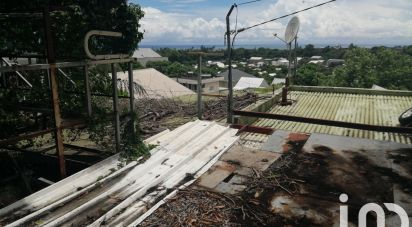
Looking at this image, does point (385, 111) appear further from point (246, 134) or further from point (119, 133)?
point (119, 133)

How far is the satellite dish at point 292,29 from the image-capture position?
16.1m

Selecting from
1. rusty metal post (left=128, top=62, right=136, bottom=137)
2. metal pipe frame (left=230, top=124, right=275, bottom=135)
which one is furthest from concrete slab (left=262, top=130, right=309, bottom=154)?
rusty metal post (left=128, top=62, right=136, bottom=137)

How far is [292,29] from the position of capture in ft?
53.1

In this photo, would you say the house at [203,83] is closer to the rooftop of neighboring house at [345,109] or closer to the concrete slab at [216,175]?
the rooftop of neighboring house at [345,109]

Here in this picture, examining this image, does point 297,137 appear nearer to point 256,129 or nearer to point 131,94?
point 256,129

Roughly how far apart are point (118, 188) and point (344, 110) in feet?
38.1

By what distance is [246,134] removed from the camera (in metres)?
8.97

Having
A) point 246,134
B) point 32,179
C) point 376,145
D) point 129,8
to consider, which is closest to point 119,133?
point 32,179

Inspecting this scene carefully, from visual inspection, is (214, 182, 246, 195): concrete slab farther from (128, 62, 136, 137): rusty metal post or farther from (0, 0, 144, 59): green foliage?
(0, 0, 144, 59): green foliage

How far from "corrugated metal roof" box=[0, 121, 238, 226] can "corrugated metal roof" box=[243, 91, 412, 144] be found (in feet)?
Result: 15.8

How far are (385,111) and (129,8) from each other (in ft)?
39.3

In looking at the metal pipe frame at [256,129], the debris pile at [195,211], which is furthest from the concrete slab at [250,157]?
the debris pile at [195,211]

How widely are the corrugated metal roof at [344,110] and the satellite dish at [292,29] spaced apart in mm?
3072

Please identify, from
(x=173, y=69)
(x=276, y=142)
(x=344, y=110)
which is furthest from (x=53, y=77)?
(x=173, y=69)
